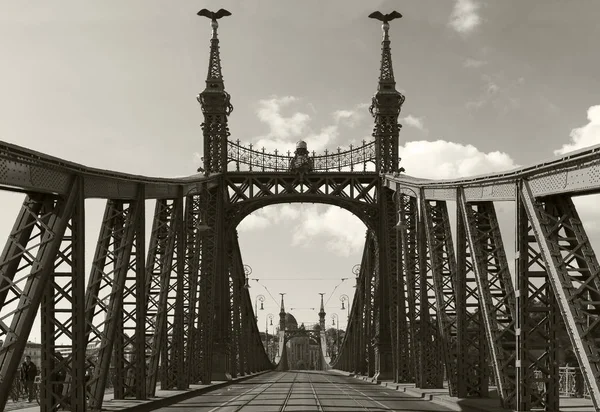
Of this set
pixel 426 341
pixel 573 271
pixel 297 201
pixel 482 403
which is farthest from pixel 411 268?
pixel 573 271

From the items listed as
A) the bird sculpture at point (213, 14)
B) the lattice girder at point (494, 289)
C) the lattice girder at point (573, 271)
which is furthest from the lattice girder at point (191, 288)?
the lattice girder at point (573, 271)

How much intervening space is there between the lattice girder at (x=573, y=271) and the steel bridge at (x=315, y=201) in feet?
0.12

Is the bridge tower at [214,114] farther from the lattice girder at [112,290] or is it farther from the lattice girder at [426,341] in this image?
the lattice girder at [112,290]

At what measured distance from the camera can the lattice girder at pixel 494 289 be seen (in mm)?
22594

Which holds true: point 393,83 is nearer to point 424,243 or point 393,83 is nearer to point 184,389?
point 424,243

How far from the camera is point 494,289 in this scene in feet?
78.4

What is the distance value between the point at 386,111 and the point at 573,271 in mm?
31277

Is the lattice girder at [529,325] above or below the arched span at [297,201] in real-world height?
below

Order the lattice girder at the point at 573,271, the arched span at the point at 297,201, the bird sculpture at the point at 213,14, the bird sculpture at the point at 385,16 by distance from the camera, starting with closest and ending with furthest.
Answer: the lattice girder at the point at 573,271 → the bird sculpture at the point at 385,16 → the bird sculpture at the point at 213,14 → the arched span at the point at 297,201

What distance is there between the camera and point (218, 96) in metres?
47.9

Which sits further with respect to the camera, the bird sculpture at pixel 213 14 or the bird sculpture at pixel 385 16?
the bird sculpture at pixel 213 14

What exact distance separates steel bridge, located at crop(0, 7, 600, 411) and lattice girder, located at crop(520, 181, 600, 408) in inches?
1.4

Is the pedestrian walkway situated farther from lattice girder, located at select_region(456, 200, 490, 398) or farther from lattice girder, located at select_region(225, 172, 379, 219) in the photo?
lattice girder, located at select_region(225, 172, 379, 219)

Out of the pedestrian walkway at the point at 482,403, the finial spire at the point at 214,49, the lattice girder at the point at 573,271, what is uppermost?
the finial spire at the point at 214,49
